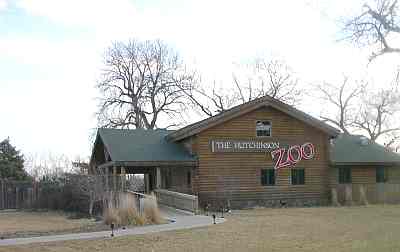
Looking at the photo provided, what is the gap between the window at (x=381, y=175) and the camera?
121ft

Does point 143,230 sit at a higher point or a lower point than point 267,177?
lower

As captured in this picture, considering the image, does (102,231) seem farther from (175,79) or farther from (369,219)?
(175,79)

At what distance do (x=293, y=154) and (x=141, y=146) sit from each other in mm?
8780

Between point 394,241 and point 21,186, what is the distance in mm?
25682

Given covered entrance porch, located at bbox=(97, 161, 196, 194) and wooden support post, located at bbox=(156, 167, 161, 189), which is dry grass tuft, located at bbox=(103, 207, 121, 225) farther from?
wooden support post, located at bbox=(156, 167, 161, 189)

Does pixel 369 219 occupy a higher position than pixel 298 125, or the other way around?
pixel 298 125

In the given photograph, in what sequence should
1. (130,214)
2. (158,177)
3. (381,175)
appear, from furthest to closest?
(381,175) < (158,177) < (130,214)

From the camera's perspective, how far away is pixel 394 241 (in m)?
14.9

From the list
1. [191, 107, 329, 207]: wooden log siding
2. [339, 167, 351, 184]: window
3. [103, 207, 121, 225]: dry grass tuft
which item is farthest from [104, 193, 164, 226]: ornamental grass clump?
[339, 167, 351, 184]: window

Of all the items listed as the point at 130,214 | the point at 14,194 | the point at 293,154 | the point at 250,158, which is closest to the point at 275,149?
the point at 293,154

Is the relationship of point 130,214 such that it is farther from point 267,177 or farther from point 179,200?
point 267,177

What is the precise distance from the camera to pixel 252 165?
3338 centimetres

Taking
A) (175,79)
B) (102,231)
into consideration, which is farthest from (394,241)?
(175,79)

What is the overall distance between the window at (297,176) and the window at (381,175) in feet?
17.7
